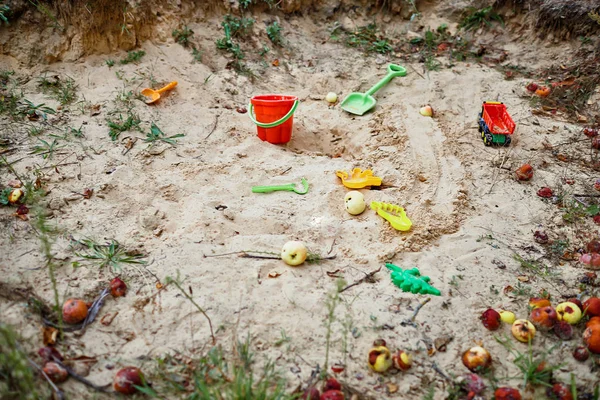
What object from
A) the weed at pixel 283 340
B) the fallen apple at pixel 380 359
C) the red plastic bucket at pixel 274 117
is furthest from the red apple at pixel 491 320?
the red plastic bucket at pixel 274 117

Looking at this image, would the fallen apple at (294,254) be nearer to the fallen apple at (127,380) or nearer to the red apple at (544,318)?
the fallen apple at (127,380)

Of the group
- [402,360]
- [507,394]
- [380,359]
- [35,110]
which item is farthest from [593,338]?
[35,110]

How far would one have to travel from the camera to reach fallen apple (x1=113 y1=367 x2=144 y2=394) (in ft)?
6.11

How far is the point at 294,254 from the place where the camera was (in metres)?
2.57

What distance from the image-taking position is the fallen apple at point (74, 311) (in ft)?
7.01

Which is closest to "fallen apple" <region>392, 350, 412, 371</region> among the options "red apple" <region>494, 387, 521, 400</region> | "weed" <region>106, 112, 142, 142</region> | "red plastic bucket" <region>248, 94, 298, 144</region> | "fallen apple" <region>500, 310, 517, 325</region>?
"red apple" <region>494, 387, 521, 400</region>

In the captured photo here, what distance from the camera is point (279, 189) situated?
3.27 metres

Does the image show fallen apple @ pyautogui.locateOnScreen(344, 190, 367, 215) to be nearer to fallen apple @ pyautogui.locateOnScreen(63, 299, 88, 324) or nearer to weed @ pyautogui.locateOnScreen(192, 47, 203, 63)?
fallen apple @ pyautogui.locateOnScreen(63, 299, 88, 324)

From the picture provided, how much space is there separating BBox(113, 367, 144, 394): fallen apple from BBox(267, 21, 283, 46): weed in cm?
391

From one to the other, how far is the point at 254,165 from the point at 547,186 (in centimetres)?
218

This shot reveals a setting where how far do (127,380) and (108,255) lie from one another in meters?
0.88

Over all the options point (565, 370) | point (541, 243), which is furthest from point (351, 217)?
point (565, 370)

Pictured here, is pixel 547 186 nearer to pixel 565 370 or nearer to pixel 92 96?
pixel 565 370

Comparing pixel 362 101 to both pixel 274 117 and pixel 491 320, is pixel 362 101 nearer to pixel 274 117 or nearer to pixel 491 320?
pixel 274 117
